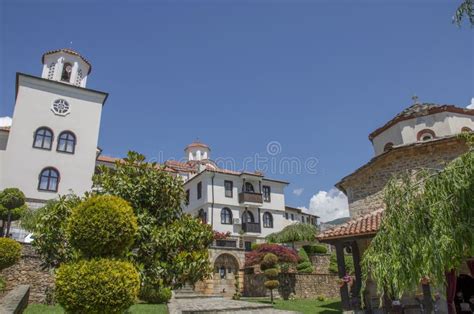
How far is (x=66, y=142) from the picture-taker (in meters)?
22.7

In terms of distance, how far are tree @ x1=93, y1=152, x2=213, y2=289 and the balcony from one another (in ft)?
69.9

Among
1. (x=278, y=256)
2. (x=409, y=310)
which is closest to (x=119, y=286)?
(x=409, y=310)

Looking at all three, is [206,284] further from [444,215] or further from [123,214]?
[444,215]

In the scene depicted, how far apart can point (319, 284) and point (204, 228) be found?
1295cm

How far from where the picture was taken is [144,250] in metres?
8.93

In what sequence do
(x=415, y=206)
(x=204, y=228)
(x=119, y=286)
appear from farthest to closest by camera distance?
(x=204, y=228)
(x=119, y=286)
(x=415, y=206)

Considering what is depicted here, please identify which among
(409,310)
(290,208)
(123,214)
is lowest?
(409,310)

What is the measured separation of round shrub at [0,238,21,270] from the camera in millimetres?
10130

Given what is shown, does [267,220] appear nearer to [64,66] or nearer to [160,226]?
[64,66]

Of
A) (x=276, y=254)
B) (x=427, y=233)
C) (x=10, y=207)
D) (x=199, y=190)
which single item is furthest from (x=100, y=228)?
(x=199, y=190)

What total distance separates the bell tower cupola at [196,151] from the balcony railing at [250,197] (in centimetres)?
2089

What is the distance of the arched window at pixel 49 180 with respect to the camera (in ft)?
69.1

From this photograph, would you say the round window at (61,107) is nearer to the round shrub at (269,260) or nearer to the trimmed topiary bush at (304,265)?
the round shrub at (269,260)

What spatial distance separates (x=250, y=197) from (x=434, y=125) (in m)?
19.4
